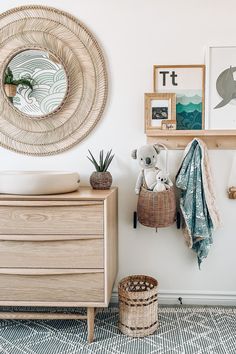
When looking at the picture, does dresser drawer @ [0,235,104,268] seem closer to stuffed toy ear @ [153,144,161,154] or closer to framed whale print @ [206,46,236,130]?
stuffed toy ear @ [153,144,161,154]

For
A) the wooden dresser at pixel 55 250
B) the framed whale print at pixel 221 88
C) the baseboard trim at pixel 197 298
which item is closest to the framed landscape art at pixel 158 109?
the framed whale print at pixel 221 88

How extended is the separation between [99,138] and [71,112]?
0.24m

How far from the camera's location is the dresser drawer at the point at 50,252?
75.7 inches

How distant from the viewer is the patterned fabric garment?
2223 millimetres

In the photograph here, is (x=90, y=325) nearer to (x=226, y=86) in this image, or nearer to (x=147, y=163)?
(x=147, y=163)

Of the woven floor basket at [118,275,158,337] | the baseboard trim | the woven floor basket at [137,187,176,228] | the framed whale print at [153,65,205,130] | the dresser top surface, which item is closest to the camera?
the dresser top surface

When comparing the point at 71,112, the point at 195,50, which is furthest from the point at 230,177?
the point at 71,112

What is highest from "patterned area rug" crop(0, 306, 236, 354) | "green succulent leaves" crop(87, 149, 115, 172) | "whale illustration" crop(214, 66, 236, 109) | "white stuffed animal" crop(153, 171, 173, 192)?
"whale illustration" crop(214, 66, 236, 109)

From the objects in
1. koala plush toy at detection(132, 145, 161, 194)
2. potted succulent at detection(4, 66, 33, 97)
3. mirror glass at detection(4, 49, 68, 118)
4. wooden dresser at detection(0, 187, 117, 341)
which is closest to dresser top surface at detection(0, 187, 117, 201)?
wooden dresser at detection(0, 187, 117, 341)

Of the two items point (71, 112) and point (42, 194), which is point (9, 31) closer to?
point (71, 112)

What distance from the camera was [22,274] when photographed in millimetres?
1946

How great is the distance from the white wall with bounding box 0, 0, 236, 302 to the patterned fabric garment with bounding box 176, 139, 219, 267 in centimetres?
13

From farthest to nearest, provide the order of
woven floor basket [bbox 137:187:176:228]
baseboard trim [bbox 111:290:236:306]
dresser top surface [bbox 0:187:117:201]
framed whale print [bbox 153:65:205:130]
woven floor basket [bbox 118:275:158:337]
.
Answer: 1. baseboard trim [bbox 111:290:236:306]
2. framed whale print [bbox 153:65:205:130]
3. woven floor basket [bbox 137:187:176:228]
4. woven floor basket [bbox 118:275:158:337]
5. dresser top surface [bbox 0:187:117:201]

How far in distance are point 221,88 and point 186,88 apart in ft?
0.69
